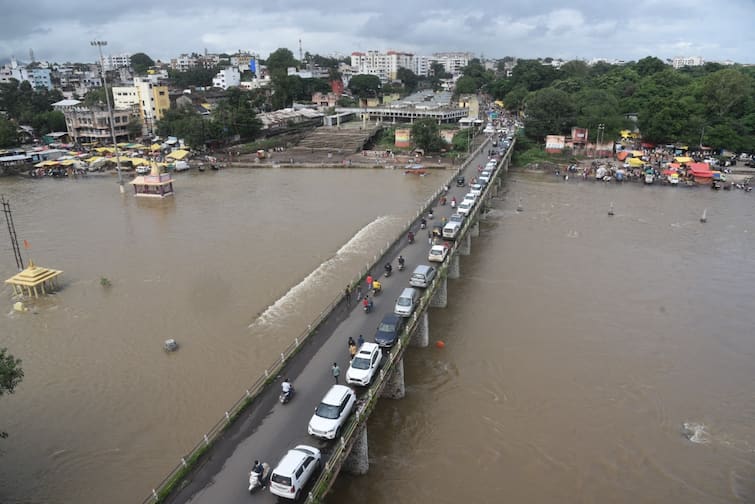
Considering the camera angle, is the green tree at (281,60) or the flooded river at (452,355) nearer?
the flooded river at (452,355)

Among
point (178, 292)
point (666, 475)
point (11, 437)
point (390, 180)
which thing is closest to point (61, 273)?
point (178, 292)

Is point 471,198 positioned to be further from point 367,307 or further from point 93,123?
point 93,123

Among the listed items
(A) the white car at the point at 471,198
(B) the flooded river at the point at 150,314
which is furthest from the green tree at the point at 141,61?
(A) the white car at the point at 471,198

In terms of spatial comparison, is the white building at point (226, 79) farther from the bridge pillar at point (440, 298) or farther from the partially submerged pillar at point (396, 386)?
the partially submerged pillar at point (396, 386)

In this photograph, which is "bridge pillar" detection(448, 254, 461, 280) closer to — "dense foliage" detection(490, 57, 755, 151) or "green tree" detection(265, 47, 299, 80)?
"dense foliage" detection(490, 57, 755, 151)

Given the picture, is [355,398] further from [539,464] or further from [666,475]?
[666,475]

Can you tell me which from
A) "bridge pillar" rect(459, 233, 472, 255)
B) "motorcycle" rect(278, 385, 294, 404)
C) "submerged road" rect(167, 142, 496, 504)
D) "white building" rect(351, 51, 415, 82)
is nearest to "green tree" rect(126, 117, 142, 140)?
"bridge pillar" rect(459, 233, 472, 255)
